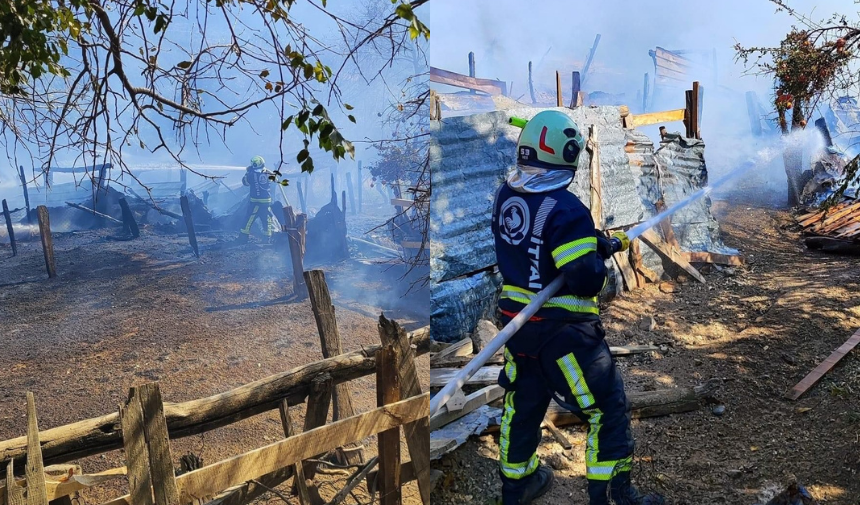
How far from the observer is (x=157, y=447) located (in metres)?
2.51

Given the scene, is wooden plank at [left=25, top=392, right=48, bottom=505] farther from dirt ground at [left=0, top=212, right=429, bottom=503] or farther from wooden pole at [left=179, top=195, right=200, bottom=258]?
wooden pole at [left=179, top=195, right=200, bottom=258]

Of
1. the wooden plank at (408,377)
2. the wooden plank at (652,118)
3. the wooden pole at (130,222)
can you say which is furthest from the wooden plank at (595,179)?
the wooden pole at (130,222)

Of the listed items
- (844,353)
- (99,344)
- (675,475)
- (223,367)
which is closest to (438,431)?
(675,475)

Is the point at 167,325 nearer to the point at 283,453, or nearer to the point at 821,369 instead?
the point at 283,453

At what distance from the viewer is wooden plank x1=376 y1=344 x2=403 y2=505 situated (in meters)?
3.27

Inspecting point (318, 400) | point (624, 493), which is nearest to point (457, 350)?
point (318, 400)

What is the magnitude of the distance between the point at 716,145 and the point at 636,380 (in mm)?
19265

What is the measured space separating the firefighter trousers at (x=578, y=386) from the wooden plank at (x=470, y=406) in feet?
2.76

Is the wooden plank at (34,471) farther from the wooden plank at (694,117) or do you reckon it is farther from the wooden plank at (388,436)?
the wooden plank at (694,117)

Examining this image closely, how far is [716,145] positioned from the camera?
21.9 metres

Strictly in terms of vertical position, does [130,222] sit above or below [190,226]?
above

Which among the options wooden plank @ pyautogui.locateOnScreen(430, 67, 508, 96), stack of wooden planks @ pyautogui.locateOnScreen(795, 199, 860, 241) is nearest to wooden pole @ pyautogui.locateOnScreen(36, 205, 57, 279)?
wooden plank @ pyautogui.locateOnScreen(430, 67, 508, 96)

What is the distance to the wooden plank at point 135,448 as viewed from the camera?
2.42m

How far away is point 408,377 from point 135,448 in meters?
1.39
